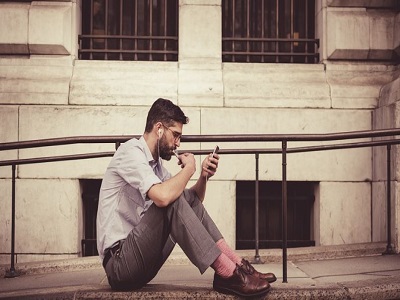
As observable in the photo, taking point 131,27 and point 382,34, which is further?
point 131,27

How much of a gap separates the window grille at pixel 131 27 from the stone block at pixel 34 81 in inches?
21.5

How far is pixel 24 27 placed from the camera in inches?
261

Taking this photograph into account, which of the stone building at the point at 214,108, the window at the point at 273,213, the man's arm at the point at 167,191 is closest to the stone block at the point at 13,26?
the stone building at the point at 214,108

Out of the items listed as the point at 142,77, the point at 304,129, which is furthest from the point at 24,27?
the point at 304,129

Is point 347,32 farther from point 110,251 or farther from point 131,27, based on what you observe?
point 110,251

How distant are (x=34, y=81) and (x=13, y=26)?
0.70 meters

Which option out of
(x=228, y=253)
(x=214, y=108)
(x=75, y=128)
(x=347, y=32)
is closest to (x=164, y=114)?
(x=228, y=253)

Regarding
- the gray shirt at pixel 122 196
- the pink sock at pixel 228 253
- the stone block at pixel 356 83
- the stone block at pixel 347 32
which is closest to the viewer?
the gray shirt at pixel 122 196

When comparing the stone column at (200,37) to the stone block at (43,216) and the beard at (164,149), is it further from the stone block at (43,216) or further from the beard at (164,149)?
the beard at (164,149)

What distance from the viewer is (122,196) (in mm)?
3701

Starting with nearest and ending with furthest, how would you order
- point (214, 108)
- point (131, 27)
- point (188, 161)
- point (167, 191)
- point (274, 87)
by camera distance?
point (167, 191) < point (188, 161) < point (214, 108) < point (274, 87) < point (131, 27)

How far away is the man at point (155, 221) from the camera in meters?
3.45

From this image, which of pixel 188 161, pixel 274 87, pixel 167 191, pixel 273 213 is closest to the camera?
pixel 167 191

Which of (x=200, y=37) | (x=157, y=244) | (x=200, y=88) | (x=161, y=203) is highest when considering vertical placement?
(x=200, y=37)
